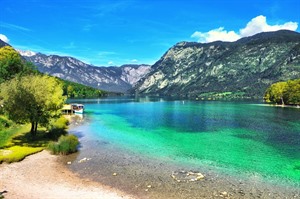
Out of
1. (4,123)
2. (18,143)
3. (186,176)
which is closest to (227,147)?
A: (186,176)

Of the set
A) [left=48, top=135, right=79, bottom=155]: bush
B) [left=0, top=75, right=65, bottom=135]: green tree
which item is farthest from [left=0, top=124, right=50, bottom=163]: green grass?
[left=0, top=75, right=65, bottom=135]: green tree

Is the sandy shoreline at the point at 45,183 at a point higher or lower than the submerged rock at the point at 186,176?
higher

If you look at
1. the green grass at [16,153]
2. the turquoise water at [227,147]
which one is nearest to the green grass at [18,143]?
the green grass at [16,153]

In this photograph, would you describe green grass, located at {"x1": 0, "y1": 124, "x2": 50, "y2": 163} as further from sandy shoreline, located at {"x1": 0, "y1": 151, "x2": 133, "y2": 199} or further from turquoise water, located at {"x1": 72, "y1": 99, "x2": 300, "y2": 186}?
turquoise water, located at {"x1": 72, "y1": 99, "x2": 300, "y2": 186}

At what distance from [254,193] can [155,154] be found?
2355 cm

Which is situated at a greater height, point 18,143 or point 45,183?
point 18,143

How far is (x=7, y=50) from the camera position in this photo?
493ft

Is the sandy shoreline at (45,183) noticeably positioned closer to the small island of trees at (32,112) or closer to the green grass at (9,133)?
the small island of trees at (32,112)

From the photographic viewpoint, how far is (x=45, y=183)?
3659 cm

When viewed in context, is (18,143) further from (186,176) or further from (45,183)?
(186,176)

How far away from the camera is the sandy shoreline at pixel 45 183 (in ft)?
107

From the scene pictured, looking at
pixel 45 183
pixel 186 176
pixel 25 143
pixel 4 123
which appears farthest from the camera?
pixel 4 123

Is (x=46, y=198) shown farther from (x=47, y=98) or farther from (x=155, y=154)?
(x=47, y=98)

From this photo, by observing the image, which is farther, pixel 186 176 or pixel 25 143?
pixel 25 143
